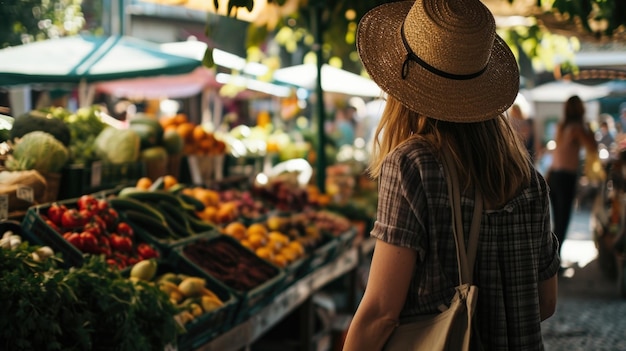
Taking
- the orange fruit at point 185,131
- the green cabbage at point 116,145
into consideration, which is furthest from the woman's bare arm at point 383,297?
the orange fruit at point 185,131

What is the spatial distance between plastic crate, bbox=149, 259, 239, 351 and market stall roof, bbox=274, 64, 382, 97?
6352mm

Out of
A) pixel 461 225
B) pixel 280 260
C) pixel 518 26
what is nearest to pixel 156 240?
pixel 280 260

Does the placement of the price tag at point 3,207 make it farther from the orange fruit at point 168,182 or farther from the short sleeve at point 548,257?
the orange fruit at point 168,182

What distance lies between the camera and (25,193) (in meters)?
3.80

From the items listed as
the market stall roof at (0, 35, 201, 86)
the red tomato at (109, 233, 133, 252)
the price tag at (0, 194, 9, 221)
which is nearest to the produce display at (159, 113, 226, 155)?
the market stall roof at (0, 35, 201, 86)

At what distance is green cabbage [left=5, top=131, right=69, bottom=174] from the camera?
3.99 m

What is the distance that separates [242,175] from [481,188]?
5235 mm

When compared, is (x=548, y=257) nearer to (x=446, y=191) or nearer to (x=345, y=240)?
(x=446, y=191)

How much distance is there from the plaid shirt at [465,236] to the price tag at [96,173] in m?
A: 2.91

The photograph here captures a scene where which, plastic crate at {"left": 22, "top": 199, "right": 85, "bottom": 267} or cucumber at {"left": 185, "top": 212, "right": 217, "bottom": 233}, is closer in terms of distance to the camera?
plastic crate at {"left": 22, "top": 199, "right": 85, "bottom": 267}

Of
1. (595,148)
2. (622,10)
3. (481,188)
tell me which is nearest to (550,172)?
(595,148)

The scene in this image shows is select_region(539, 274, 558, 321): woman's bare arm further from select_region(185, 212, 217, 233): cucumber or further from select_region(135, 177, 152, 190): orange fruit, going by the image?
select_region(135, 177, 152, 190): orange fruit

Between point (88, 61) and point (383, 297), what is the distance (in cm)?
480

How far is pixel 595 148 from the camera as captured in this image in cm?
920
